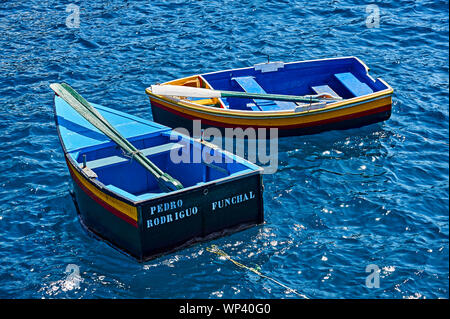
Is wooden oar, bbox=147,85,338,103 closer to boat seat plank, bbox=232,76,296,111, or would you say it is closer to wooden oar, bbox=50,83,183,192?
boat seat plank, bbox=232,76,296,111

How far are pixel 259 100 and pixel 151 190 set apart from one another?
16.3 ft

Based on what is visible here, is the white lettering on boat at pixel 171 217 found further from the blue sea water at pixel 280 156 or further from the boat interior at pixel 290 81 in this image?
the boat interior at pixel 290 81

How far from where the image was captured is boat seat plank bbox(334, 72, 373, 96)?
2078 cm

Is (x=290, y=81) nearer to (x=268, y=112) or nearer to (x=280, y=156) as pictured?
(x=268, y=112)

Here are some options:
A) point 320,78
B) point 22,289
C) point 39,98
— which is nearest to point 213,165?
point 22,289

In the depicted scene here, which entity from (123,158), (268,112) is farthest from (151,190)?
(268,112)

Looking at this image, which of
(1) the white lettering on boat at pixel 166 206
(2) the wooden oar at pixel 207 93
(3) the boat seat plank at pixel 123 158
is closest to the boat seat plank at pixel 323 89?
(2) the wooden oar at pixel 207 93

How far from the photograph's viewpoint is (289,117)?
19.5 m

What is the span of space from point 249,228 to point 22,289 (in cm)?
506

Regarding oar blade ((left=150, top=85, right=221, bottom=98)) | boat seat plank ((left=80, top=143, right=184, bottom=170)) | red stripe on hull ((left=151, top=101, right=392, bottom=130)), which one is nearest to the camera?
boat seat plank ((left=80, top=143, right=184, bottom=170))

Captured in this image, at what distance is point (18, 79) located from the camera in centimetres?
2370

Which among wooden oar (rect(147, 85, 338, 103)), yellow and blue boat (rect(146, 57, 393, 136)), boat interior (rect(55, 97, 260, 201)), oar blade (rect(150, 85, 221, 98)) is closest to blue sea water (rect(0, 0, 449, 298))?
yellow and blue boat (rect(146, 57, 393, 136))

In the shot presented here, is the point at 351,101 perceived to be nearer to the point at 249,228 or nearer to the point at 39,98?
the point at 249,228

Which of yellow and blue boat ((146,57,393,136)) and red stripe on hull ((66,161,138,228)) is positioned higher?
yellow and blue boat ((146,57,393,136))
